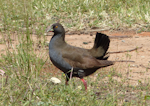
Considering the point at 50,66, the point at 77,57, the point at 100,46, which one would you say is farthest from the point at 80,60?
the point at 50,66

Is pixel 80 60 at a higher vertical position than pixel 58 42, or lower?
lower

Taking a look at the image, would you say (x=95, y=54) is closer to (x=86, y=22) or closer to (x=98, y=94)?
(x=98, y=94)

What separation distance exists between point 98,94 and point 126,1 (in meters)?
6.58

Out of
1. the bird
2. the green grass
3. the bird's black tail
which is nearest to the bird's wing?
the bird

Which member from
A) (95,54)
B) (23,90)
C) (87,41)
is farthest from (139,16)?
(23,90)

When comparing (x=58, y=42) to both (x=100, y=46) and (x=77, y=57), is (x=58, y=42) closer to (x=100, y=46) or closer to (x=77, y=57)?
(x=77, y=57)

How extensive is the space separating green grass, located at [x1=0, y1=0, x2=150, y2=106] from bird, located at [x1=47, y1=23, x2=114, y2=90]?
188 mm

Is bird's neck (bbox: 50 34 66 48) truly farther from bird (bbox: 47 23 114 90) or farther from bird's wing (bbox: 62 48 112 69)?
bird's wing (bbox: 62 48 112 69)

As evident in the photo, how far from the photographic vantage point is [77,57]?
4.88m

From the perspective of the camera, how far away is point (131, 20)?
29.9ft

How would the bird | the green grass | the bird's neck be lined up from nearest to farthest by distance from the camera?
the green grass → the bird → the bird's neck

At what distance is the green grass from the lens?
11.7ft

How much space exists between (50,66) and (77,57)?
129 centimetres

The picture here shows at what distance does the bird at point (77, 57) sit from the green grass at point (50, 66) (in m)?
0.19
